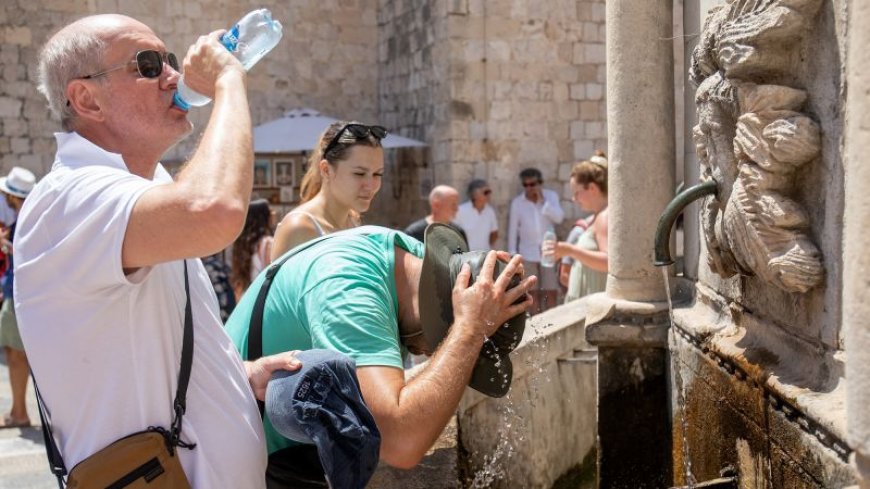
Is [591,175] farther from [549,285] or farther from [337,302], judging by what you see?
[549,285]

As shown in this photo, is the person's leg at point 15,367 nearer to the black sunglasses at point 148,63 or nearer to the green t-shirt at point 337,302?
the green t-shirt at point 337,302

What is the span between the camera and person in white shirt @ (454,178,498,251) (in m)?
12.3

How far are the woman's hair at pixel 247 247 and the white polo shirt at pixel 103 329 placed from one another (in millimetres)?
4647

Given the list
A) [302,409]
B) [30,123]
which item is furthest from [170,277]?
[30,123]

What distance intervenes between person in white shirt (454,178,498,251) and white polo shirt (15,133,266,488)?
10.2 meters

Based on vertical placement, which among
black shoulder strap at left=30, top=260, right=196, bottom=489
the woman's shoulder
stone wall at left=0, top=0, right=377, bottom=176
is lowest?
black shoulder strap at left=30, top=260, right=196, bottom=489

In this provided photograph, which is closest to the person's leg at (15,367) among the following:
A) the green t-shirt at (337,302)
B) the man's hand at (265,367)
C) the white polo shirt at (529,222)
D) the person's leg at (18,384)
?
the person's leg at (18,384)

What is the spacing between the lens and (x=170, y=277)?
2.03 meters

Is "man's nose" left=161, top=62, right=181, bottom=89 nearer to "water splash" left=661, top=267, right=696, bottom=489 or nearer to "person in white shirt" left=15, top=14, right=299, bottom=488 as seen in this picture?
"person in white shirt" left=15, top=14, right=299, bottom=488

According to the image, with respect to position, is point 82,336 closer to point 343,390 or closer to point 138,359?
point 138,359

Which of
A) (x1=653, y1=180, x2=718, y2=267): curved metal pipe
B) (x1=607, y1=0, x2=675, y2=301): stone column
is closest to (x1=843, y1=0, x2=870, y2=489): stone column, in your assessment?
(x1=653, y1=180, x2=718, y2=267): curved metal pipe

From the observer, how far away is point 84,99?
2.07 metres

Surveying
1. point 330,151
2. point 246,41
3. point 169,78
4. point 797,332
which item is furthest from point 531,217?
point 169,78

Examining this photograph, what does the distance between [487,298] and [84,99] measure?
91cm
